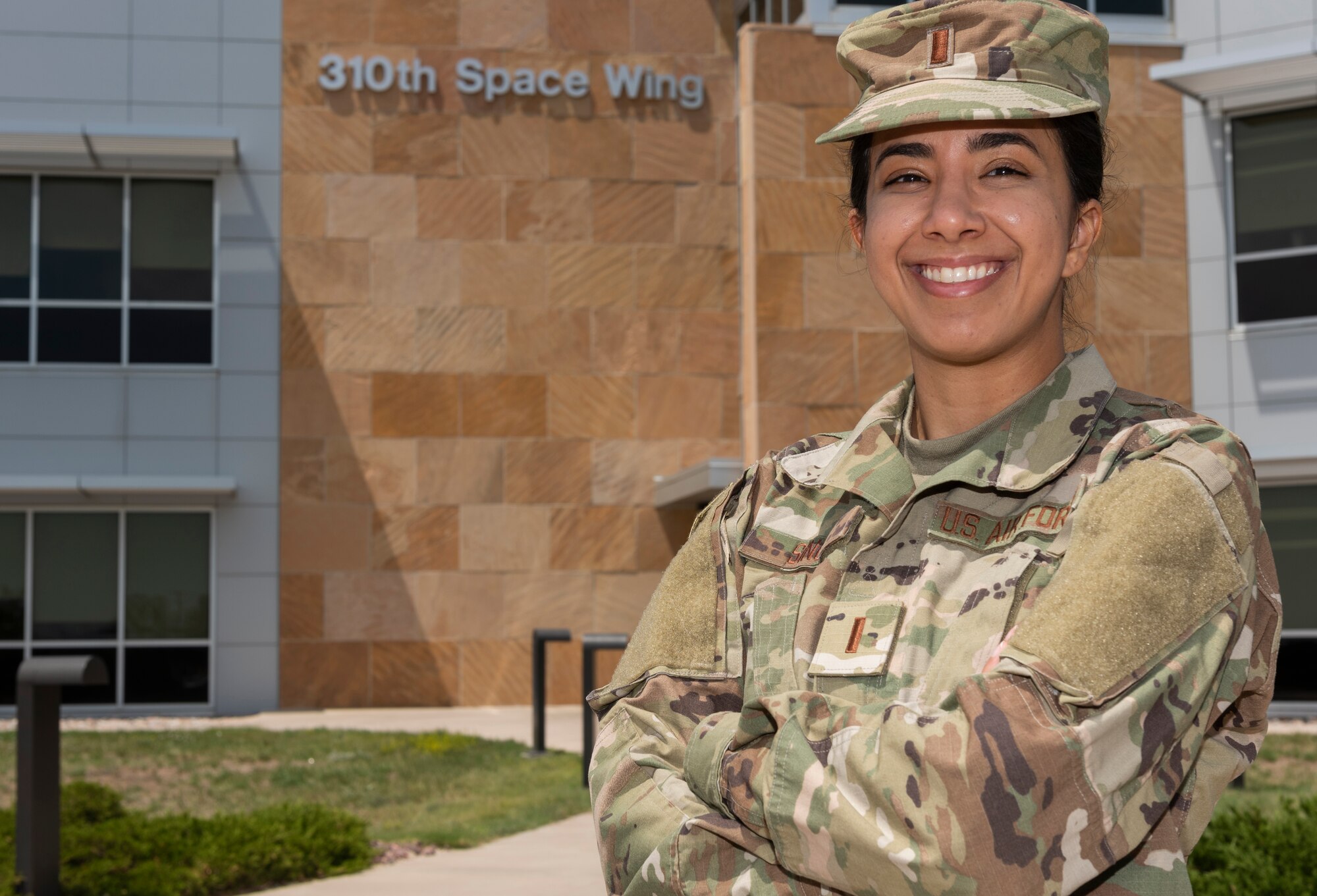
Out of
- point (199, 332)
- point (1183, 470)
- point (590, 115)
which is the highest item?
point (590, 115)

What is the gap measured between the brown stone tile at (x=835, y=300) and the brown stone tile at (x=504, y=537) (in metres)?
4.30

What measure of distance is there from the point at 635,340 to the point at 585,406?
3.35ft

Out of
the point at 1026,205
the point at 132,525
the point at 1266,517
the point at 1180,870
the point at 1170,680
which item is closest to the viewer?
the point at 1170,680

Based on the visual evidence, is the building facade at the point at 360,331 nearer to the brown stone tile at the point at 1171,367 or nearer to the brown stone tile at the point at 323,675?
the brown stone tile at the point at 323,675

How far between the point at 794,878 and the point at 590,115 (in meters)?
16.8

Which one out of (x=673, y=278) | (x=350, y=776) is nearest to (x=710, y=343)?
(x=673, y=278)

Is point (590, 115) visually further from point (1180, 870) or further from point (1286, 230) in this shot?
point (1180, 870)

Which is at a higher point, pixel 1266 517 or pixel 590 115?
pixel 590 115

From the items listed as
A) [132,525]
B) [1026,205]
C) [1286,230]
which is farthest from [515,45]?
[1026,205]

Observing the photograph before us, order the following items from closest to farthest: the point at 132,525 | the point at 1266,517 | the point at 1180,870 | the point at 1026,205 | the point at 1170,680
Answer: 1. the point at 1170,680
2. the point at 1180,870
3. the point at 1026,205
4. the point at 1266,517
5. the point at 132,525

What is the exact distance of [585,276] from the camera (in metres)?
17.7

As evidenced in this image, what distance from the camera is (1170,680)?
1.48m

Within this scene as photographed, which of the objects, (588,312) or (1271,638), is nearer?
(1271,638)

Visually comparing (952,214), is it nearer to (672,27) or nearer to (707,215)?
(707,215)
